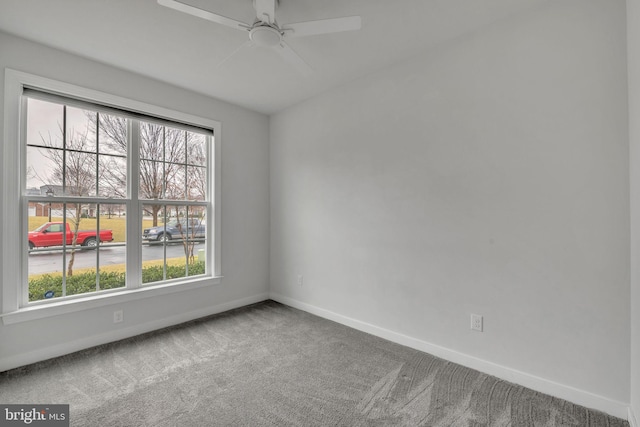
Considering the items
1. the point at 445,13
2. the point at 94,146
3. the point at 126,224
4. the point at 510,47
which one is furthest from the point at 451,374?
the point at 94,146

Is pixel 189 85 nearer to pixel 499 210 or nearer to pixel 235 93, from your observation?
pixel 235 93

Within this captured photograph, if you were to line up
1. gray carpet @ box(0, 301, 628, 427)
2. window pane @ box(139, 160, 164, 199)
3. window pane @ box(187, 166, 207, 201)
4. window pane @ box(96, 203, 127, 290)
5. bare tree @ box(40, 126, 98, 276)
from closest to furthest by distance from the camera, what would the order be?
gray carpet @ box(0, 301, 628, 427) < bare tree @ box(40, 126, 98, 276) < window pane @ box(96, 203, 127, 290) < window pane @ box(139, 160, 164, 199) < window pane @ box(187, 166, 207, 201)

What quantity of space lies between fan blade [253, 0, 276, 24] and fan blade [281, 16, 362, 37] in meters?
0.10

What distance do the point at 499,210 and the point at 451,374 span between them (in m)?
1.31

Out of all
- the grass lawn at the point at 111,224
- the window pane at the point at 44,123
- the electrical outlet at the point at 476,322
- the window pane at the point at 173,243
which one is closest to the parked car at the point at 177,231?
the window pane at the point at 173,243

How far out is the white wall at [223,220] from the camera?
7.61ft


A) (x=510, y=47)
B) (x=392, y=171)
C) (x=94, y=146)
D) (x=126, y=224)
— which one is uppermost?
(x=510, y=47)

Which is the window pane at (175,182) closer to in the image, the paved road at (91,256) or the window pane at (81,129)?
the paved road at (91,256)

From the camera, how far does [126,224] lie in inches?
114

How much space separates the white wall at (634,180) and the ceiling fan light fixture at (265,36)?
199 centimetres

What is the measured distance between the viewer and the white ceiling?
6.40 ft

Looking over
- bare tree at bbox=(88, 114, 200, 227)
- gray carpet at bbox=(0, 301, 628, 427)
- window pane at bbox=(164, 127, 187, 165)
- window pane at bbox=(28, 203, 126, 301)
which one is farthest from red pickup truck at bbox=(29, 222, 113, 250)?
window pane at bbox=(164, 127, 187, 165)

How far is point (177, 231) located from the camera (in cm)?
328

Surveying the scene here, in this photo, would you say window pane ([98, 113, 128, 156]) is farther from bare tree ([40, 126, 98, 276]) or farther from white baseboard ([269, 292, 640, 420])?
white baseboard ([269, 292, 640, 420])
